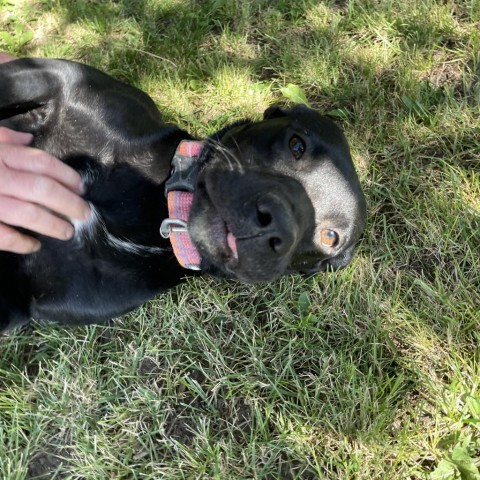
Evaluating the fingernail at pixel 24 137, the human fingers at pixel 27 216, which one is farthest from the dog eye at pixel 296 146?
the fingernail at pixel 24 137

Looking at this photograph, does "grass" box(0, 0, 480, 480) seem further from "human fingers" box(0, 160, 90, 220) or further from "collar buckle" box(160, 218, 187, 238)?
"human fingers" box(0, 160, 90, 220)

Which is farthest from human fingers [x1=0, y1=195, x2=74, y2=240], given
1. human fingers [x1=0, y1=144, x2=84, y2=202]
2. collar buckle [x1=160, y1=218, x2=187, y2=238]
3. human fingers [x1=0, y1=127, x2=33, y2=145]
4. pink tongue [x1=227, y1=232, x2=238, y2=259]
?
pink tongue [x1=227, y1=232, x2=238, y2=259]

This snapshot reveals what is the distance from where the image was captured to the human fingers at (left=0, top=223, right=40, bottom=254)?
2525 mm

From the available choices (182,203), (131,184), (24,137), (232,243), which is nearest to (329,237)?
(232,243)

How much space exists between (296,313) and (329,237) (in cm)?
87

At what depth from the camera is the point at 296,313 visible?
3.56 metres

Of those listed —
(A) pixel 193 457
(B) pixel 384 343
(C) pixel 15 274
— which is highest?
(C) pixel 15 274

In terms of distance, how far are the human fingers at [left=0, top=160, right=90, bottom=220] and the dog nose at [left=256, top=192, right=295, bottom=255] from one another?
37.8 inches

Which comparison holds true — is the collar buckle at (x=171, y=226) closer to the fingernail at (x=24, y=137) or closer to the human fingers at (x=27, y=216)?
the human fingers at (x=27, y=216)

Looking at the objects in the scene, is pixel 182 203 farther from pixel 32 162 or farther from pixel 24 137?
pixel 24 137

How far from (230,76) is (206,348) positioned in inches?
77.9

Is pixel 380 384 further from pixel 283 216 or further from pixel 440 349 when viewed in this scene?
pixel 283 216

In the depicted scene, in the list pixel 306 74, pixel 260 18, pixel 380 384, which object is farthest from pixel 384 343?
pixel 260 18

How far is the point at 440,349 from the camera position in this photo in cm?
336
